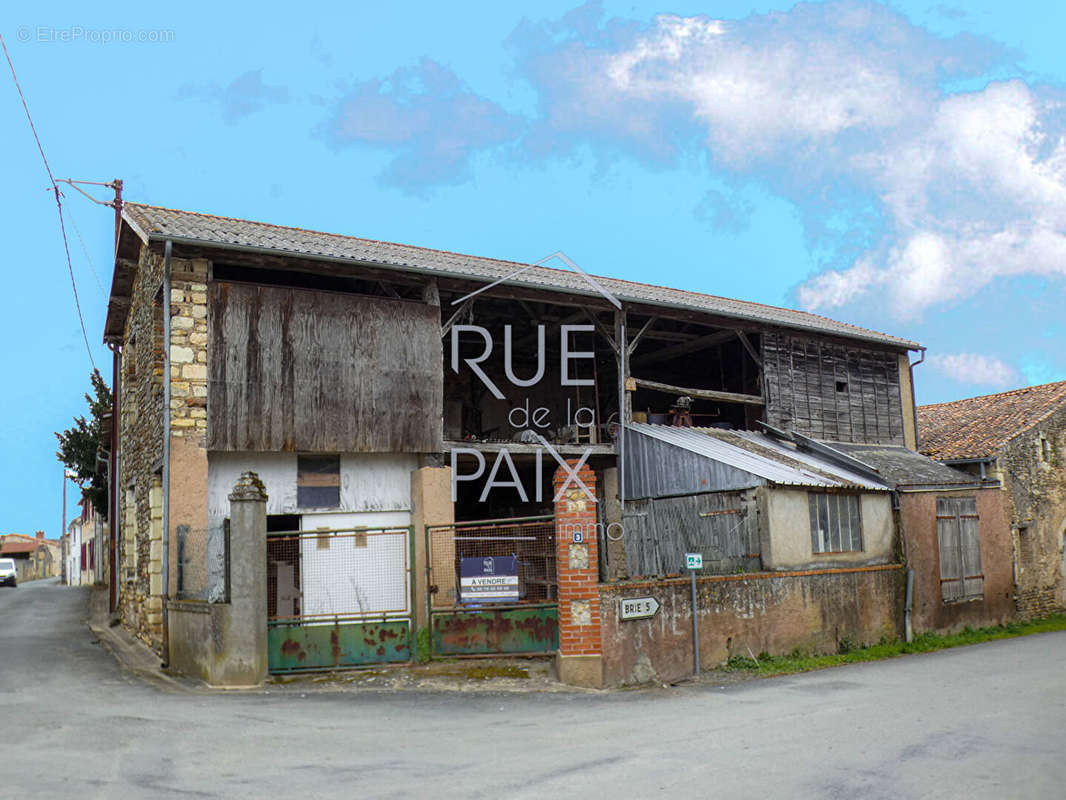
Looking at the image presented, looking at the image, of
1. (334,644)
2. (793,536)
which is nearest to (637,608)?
(334,644)


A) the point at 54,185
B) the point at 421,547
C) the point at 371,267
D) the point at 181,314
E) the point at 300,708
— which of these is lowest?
the point at 300,708

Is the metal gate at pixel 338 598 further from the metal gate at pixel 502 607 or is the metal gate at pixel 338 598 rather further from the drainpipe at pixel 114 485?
the drainpipe at pixel 114 485

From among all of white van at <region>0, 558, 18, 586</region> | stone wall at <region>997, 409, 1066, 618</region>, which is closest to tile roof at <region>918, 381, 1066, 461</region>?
stone wall at <region>997, 409, 1066, 618</region>

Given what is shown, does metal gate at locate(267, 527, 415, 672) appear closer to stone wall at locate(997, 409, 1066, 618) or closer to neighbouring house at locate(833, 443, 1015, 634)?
neighbouring house at locate(833, 443, 1015, 634)

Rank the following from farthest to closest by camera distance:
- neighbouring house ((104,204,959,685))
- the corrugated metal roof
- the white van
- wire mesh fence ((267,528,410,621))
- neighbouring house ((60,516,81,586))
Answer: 1. neighbouring house ((60,516,81,586))
2. the white van
3. the corrugated metal roof
4. wire mesh fence ((267,528,410,621))
5. neighbouring house ((104,204,959,685))

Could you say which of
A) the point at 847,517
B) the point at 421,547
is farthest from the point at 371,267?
the point at 847,517

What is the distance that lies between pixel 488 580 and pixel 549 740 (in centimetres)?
437

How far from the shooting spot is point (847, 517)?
16.0 m

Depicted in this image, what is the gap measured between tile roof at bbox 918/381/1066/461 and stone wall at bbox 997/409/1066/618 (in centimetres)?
40

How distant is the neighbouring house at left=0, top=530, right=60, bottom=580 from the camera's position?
69.7 metres

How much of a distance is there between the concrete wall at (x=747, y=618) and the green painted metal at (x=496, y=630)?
1.42 meters

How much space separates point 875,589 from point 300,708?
1023 cm

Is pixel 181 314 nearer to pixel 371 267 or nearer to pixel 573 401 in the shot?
pixel 371 267

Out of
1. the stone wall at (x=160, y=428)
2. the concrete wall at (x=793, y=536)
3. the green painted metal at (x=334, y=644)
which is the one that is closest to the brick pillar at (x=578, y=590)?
the green painted metal at (x=334, y=644)
